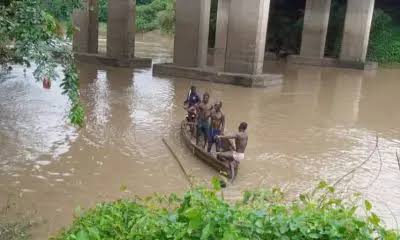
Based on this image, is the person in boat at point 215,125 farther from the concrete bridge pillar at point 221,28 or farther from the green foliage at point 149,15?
the green foliage at point 149,15

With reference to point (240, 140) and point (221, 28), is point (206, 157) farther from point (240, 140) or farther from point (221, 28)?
point (221, 28)

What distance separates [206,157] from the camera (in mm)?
10641

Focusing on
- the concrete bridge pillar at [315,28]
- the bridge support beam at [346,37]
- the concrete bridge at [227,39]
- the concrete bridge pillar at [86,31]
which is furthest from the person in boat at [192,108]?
the concrete bridge pillar at [315,28]

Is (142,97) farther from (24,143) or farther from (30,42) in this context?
(30,42)

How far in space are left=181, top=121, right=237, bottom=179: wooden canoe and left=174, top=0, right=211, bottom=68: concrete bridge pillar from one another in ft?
38.4

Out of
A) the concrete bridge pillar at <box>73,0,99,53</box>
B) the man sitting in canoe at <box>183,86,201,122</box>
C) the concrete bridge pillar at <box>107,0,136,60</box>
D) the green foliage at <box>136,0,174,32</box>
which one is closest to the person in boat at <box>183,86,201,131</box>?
the man sitting in canoe at <box>183,86,201,122</box>

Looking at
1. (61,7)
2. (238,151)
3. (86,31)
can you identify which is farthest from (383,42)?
(61,7)

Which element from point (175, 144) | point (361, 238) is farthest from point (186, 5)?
point (361, 238)

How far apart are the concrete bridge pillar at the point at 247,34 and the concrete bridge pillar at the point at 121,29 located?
6.91 metres

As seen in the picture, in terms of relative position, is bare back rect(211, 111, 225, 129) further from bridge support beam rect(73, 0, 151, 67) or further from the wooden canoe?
bridge support beam rect(73, 0, 151, 67)

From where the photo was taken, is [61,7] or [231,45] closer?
[61,7]

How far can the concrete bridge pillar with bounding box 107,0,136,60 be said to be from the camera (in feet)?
88.1

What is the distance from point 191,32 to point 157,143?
12.1 m

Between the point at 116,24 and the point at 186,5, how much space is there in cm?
513
